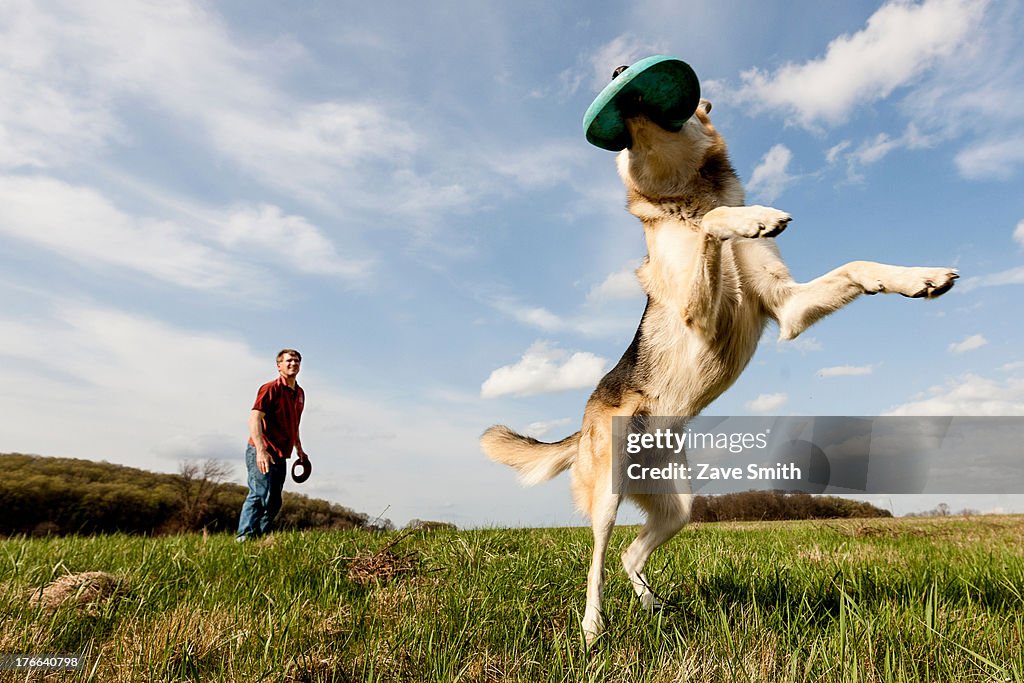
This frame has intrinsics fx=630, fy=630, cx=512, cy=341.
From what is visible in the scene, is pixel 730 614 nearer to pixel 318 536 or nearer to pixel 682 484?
pixel 682 484

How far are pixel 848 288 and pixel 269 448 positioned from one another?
6910 mm

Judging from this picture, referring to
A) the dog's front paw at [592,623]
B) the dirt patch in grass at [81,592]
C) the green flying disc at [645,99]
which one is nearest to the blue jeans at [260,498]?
the dirt patch in grass at [81,592]

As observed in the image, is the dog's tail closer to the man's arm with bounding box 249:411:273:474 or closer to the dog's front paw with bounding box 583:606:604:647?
the dog's front paw with bounding box 583:606:604:647

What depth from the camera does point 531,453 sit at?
498 cm

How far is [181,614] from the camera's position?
3.60 meters

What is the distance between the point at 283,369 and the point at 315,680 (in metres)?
6.18

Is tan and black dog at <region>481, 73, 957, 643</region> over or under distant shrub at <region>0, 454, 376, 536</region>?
over

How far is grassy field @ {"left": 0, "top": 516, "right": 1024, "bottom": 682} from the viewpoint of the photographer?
2.78m

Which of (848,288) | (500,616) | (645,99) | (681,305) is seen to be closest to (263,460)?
(500,616)

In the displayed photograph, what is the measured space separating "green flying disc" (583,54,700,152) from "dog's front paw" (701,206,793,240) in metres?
0.96

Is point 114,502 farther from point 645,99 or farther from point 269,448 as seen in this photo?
point 645,99

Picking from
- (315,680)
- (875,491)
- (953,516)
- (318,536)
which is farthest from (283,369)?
(953,516)

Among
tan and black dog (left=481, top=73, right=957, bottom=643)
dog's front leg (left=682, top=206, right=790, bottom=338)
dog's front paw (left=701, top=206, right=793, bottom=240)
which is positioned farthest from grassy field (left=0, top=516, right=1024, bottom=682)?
dog's front paw (left=701, top=206, right=793, bottom=240)

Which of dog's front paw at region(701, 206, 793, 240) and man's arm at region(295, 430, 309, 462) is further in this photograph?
man's arm at region(295, 430, 309, 462)
